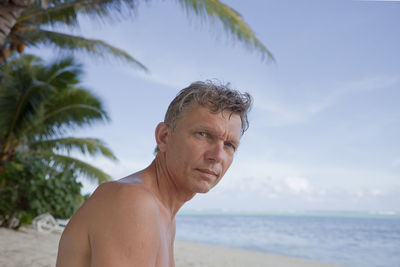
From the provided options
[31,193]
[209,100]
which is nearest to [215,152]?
[209,100]

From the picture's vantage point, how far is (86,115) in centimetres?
1043

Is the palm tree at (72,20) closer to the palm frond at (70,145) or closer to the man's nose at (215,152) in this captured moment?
the palm frond at (70,145)

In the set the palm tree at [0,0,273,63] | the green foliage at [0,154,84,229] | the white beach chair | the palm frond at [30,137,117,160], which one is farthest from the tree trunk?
the palm frond at [30,137,117,160]

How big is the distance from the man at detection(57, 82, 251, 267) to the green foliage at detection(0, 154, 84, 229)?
5858mm

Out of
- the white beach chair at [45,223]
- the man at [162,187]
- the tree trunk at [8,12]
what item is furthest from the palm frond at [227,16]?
the man at [162,187]

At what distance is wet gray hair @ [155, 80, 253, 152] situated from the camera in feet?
4.71

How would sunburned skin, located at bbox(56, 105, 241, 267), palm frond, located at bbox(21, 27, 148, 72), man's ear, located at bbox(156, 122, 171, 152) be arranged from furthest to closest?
palm frond, located at bbox(21, 27, 148, 72)
man's ear, located at bbox(156, 122, 171, 152)
sunburned skin, located at bbox(56, 105, 241, 267)

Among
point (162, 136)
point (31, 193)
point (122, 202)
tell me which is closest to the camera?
point (122, 202)

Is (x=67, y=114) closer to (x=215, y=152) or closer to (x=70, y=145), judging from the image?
(x=70, y=145)

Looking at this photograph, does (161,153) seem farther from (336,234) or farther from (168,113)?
(336,234)

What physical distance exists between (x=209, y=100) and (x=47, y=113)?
9.56 m

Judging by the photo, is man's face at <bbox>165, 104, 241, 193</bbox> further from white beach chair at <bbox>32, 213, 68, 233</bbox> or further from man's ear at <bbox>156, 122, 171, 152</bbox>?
white beach chair at <bbox>32, 213, 68, 233</bbox>

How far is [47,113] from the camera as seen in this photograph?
10141 mm

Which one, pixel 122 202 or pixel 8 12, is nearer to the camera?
pixel 122 202
